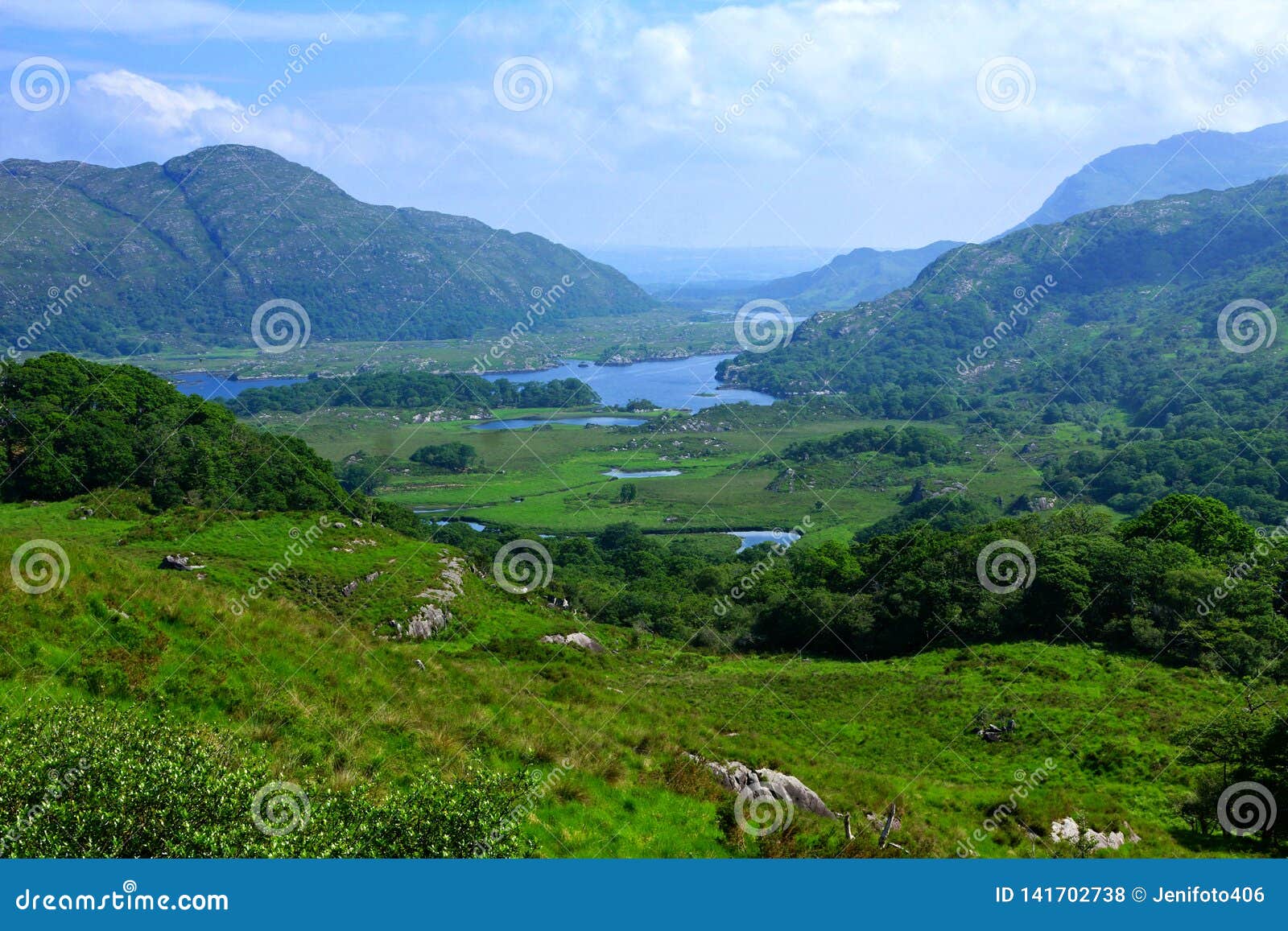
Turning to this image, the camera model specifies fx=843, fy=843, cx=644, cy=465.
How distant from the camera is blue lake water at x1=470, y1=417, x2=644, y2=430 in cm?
15100

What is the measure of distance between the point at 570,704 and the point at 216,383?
164476 mm

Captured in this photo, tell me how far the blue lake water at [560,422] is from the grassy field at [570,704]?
378ft

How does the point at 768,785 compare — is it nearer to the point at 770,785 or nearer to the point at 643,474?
the point at 770,785

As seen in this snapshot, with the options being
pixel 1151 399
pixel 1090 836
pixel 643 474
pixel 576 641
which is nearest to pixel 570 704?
pixel 1090 836

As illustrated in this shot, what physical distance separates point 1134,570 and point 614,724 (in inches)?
1275

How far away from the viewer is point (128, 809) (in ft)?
30.1

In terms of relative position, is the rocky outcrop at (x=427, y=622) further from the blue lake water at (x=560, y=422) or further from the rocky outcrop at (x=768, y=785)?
the blue lake water at (x=560, y=422)

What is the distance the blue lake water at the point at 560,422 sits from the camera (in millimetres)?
151000

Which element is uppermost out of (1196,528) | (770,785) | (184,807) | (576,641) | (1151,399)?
(1151,399)

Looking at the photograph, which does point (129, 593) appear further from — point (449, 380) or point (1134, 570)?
point (449, 380)

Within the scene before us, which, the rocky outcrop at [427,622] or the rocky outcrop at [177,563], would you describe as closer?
the rocky outcrop at [177,563]

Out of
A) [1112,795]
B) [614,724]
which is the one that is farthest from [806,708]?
[614,724]

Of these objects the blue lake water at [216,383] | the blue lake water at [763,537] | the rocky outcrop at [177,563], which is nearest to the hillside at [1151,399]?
the blue lake water at [763,537]

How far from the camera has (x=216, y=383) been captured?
528ft
